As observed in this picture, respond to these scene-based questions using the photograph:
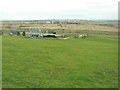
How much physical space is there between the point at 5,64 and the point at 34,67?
2.02 m

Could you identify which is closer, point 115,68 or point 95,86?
point 95,86

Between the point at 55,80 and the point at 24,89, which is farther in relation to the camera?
the point at 55,80

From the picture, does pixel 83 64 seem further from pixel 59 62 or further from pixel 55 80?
pixel 55 80

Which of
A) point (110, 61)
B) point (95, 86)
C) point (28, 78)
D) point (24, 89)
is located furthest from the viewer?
point (110, 61)

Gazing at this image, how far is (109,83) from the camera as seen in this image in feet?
47.7

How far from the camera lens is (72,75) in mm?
16031

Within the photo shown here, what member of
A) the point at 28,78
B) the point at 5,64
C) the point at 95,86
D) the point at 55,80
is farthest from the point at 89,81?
the point at 5,64

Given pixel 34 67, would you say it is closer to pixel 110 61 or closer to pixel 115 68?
pixel 115 68

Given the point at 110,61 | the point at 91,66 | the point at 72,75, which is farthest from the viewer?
the point at 110,61

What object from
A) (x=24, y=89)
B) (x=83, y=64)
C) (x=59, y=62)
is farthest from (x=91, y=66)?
(x=24, y=89)

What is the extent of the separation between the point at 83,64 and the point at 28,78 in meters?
6.02

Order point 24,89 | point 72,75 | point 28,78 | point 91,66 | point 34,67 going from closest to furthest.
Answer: point 24,89 → point 28,78 → point 72,75 → point 34,67 → point 91,66

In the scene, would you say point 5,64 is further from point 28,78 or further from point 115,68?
point 115,68

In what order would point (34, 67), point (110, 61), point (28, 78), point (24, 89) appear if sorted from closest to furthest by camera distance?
point (24, 89) < point (28, 78) < point (34, 67) < point (110, 61)
